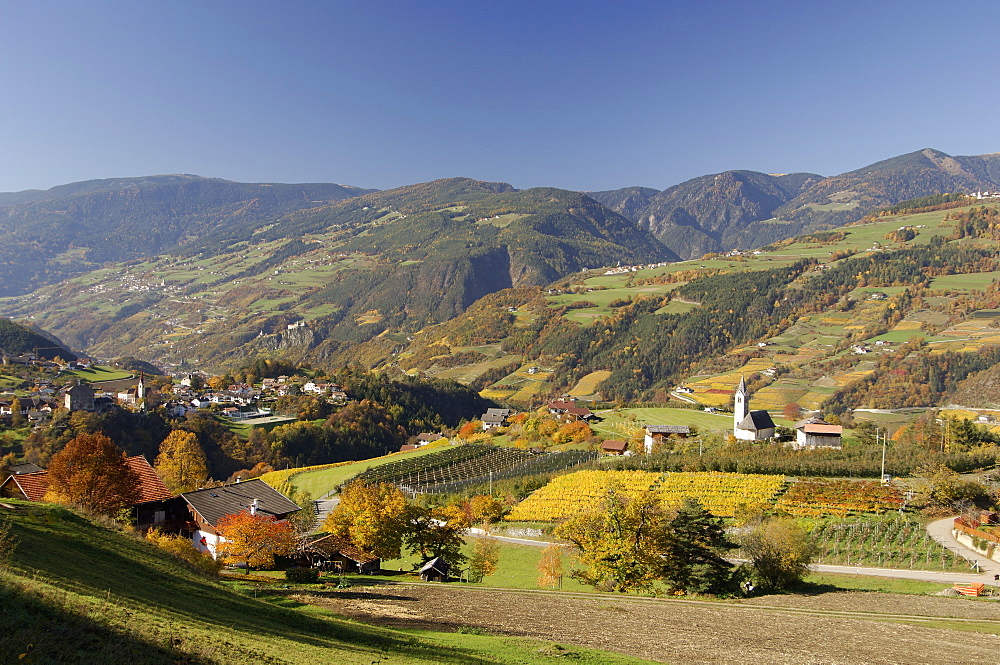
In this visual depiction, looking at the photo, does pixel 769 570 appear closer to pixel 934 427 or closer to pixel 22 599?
pixel 22 599

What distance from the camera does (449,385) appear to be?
170 meters

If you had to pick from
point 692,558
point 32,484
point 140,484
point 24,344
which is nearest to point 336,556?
point 140,484

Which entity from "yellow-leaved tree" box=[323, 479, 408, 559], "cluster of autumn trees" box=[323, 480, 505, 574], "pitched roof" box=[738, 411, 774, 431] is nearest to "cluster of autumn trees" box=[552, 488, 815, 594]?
"cluster of autumn trees" box=[323, 480, 505, 574]

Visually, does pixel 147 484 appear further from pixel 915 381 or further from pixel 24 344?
pixel 24 344

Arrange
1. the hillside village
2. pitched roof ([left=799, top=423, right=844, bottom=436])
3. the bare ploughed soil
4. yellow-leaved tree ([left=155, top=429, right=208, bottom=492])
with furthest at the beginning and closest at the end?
yellow-leaved tree ([left=155, top=429, right=208, bottom=492])
pitched roof ([left=799, top=423, right=844, bottom=436])
the hillside village
the bare ploughed soil

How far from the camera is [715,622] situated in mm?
24406

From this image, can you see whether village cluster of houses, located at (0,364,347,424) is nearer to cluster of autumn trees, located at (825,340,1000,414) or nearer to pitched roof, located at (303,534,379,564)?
pitched roof, located at (303,534,379,564)

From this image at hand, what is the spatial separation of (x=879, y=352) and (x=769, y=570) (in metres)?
143

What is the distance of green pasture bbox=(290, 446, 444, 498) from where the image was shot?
272 ft

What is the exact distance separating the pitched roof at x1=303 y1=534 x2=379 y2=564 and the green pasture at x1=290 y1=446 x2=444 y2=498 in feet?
137

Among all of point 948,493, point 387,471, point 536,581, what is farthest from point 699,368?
point 536,581

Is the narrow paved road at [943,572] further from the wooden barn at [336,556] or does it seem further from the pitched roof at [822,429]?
the wooden barn at [336,556]

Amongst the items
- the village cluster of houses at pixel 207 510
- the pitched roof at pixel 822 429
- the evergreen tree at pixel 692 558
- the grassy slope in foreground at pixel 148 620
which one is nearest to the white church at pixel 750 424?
the pitched roof at pixel 822 429

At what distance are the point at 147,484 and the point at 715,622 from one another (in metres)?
41.4
